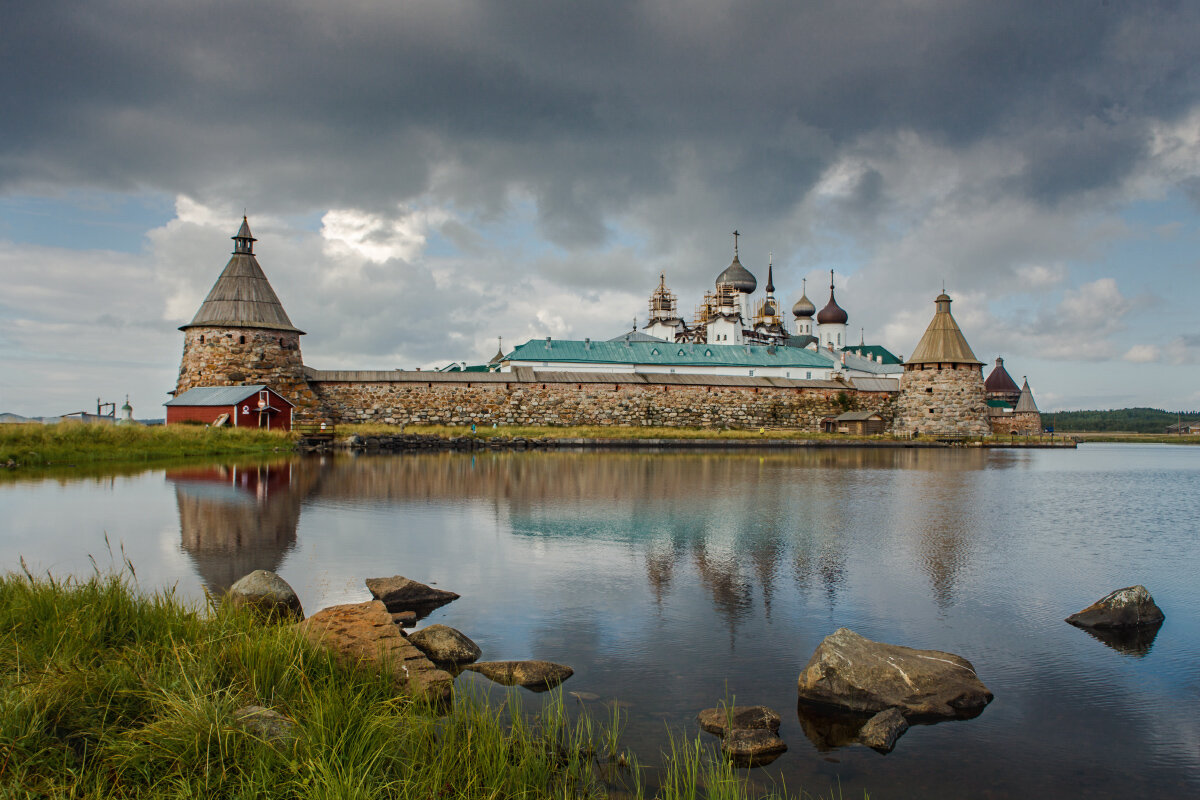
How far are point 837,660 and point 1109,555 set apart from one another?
252 inches

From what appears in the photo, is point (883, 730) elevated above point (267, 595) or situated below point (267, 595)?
below

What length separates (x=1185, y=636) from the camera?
18.9ft

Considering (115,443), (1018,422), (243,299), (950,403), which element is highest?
(243,299)

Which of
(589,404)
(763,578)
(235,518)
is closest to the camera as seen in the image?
(763,578)

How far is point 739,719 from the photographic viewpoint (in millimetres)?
4008

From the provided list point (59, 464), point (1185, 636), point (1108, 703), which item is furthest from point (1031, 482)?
point (59, 464)

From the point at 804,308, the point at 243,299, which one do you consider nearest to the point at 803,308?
the point at 804,308

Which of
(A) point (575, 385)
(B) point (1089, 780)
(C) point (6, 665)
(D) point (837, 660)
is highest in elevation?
(A) point (575, 385)

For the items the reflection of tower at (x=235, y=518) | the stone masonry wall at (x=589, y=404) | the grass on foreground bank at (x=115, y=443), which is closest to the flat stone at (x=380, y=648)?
the reflection of tower at (x=235, y=518)

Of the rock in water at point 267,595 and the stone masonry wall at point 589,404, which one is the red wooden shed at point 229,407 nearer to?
the stone masonry wall at point 589,404

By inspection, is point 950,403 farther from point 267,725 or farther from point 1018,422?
point 267,725

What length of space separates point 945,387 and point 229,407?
36637mm

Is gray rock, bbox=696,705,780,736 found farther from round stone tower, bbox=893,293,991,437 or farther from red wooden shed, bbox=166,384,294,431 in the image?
round stone tower, bbox=893,293,991,437

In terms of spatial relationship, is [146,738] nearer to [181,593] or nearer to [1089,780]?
[181,593]
